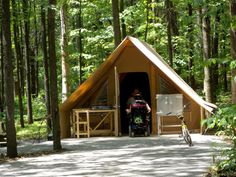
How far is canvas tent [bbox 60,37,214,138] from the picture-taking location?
57.6 ft

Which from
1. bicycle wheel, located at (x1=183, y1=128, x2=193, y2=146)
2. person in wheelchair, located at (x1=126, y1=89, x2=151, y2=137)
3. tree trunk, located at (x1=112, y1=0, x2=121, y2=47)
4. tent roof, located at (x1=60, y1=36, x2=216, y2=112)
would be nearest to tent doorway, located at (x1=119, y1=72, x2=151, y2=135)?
tree trunk, located at (x1=112, y1=0, x2=121, y2=47)

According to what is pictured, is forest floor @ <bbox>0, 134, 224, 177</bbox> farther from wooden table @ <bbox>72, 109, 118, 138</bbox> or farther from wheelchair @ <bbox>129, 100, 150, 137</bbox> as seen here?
wooden table @ <bbox>72, 109, 118, 138</bbox>

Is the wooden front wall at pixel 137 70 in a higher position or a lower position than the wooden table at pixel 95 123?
higher

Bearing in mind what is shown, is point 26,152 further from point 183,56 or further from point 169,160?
point 183,56

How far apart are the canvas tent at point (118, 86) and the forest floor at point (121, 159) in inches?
62.6

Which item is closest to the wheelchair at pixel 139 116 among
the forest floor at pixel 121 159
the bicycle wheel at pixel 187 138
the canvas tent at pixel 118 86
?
the forest floor at pixel 121 159

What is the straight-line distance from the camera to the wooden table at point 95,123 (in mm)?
17484

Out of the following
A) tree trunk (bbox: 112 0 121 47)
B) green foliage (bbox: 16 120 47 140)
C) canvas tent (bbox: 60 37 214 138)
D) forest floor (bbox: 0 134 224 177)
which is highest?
tree trunk (bbox: 112 0 121 47)

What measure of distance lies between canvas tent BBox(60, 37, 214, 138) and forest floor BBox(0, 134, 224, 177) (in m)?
1.59

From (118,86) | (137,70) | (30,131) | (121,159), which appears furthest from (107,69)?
(30,131)

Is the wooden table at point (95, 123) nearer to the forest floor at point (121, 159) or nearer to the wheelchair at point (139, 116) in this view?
the wheelchair at point (139, 116)

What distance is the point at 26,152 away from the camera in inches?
556

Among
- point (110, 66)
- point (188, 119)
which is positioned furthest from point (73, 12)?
point (188, 119)

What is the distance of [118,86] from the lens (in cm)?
1775
